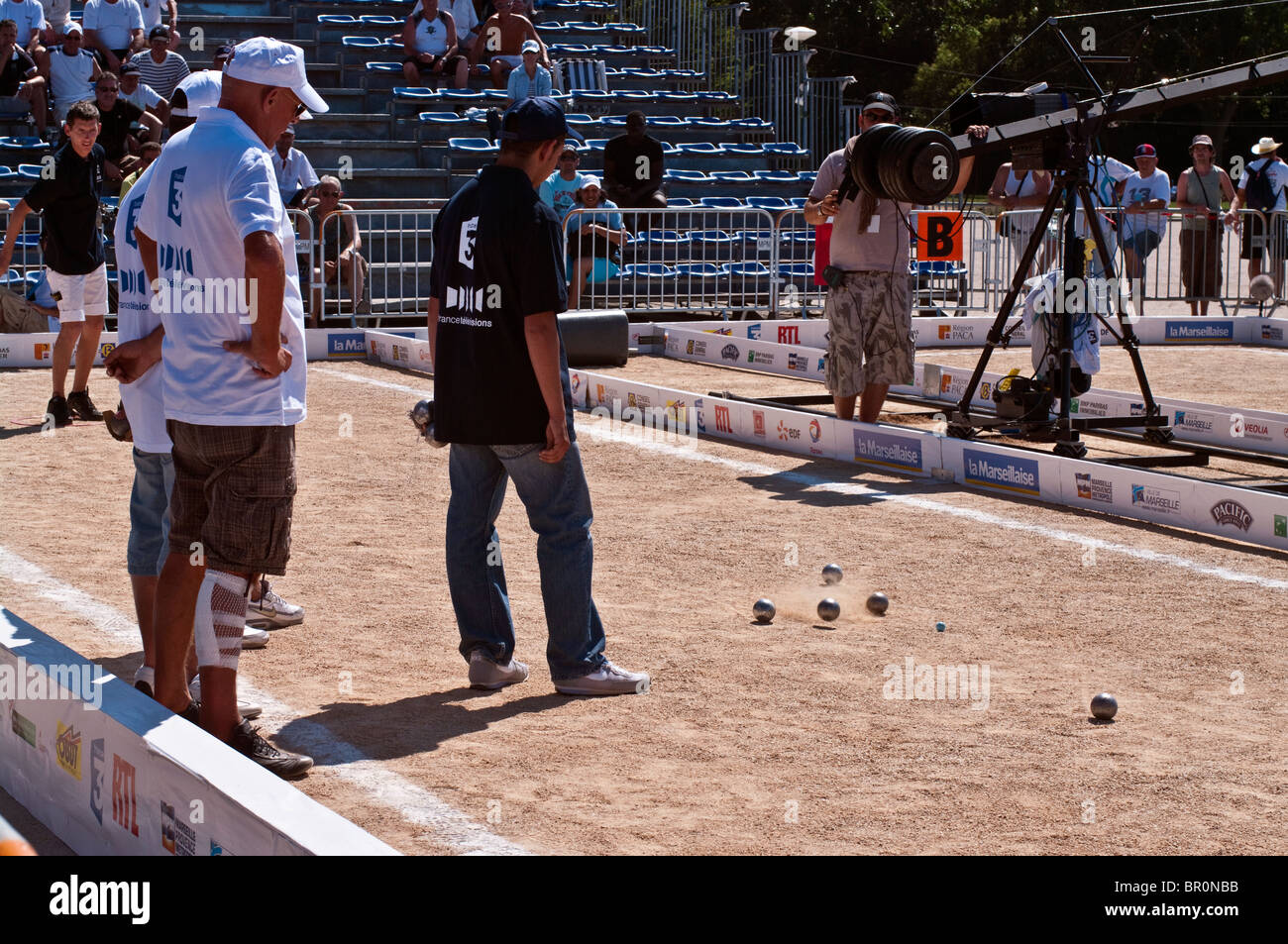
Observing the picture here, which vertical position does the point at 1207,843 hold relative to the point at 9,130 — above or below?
below

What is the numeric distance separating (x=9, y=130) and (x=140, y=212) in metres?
16.6

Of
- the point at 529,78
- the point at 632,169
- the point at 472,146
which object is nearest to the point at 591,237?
the point at 632,169

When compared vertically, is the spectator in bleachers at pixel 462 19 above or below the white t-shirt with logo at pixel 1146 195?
above

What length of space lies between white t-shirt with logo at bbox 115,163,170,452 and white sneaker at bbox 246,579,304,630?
44.9 inches

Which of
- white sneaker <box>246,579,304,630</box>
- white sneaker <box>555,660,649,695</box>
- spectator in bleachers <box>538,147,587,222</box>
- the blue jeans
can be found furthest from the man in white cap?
spectator in bleachers <box>538,147,587,222</box>

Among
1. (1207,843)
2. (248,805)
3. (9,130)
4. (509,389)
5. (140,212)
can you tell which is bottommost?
(1207,843)

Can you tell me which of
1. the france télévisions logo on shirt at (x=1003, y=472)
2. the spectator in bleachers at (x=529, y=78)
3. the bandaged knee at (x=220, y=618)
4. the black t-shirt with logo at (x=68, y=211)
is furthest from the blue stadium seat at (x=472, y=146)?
the bandaged knee at (x=220, y=618)

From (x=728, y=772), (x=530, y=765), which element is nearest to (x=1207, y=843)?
(x=728, y=772)

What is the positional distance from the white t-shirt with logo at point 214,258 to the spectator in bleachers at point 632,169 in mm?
14619

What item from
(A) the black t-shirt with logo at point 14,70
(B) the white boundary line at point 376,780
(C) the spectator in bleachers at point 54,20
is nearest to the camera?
(B) the white boundary line at point 376,780

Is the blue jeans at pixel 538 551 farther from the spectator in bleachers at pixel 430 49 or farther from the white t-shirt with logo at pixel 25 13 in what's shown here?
the spectator in bleachers at pixel 430 49

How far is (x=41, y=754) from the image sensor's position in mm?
4770

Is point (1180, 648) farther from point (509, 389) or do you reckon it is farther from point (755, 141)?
point (755, 141)

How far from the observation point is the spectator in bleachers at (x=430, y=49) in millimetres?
22938
